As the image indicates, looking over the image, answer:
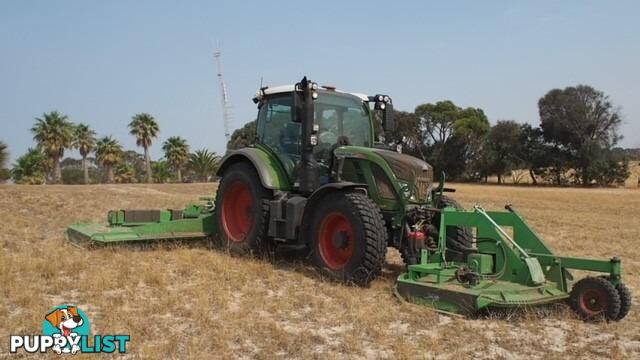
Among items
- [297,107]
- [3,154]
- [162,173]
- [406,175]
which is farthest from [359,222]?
[162,173]

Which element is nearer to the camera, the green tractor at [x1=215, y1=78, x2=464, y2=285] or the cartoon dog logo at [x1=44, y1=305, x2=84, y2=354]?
the cartoon dog logo at [x1=44, y1=305, x2=84, y2=354]

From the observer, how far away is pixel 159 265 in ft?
24.6

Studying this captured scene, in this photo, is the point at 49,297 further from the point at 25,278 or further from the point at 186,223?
the point at 186,223

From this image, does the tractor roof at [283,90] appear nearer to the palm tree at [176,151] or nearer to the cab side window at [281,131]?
the cab side window at [281,131]

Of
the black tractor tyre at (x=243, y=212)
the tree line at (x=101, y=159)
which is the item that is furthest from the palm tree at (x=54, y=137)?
the black tractor tyre at (x=243, y=212)

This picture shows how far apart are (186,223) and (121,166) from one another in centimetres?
5064

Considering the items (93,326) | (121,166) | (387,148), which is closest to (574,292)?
(387,148)

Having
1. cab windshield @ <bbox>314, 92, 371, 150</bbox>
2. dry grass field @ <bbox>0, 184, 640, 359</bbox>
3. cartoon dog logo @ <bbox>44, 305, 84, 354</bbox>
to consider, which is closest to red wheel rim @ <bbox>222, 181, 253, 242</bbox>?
dry grass field @ <bbox>0, 184, 640, 359</bbox>

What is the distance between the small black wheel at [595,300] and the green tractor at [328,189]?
1623 mm

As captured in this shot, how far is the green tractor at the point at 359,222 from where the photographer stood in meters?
5.85

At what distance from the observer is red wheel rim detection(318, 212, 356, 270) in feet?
23.1

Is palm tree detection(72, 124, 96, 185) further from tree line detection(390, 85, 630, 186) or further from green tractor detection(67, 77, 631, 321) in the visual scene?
green tractor detection(67, 77, 631, 321)

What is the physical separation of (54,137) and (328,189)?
4892cm

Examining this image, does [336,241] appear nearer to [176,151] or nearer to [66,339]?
[66,339]
